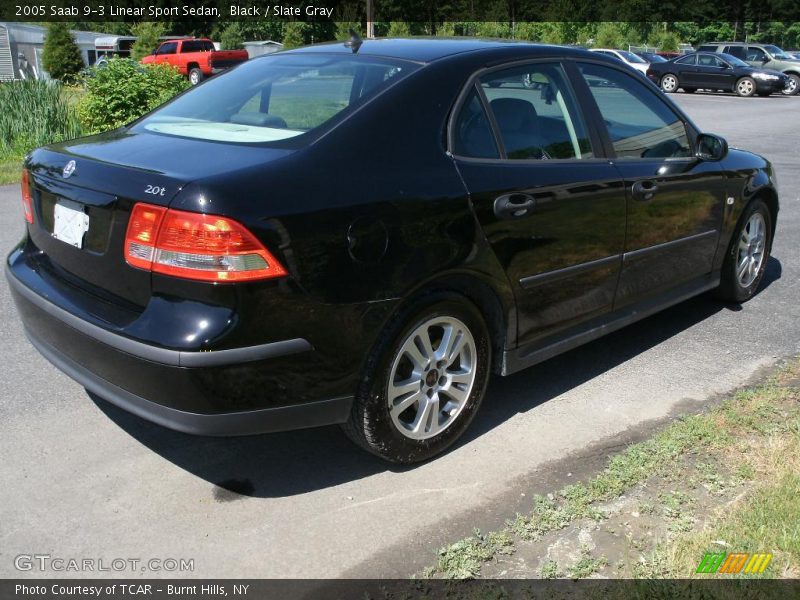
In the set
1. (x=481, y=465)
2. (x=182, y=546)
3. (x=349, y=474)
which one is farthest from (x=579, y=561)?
(x=182, y=546)

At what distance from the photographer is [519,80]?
13.1ft

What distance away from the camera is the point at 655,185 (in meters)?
4.48

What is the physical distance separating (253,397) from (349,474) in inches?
30.6

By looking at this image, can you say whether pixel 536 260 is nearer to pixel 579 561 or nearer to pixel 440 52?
pixel 440 52

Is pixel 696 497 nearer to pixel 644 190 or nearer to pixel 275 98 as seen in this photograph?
pixel 644 190

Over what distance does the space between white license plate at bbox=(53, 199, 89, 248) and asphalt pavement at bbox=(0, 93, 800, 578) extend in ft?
3.17

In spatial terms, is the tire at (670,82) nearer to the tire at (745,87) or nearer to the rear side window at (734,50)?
the tire at (745,87)

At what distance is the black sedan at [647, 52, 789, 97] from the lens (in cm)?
3036

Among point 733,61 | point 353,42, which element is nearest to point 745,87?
point 733,61

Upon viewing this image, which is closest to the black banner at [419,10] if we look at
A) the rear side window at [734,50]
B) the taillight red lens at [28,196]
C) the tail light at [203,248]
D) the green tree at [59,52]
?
the green tree at [59,52]

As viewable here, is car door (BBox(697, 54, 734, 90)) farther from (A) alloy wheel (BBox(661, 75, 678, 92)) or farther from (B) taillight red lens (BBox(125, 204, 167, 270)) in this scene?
(B) taillight red lens (BBox(125, 204, 167, 270))

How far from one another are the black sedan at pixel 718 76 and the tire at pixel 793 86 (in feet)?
5.52

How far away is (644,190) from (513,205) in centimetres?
111

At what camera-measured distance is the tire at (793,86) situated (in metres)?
33.0
